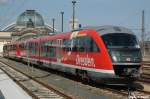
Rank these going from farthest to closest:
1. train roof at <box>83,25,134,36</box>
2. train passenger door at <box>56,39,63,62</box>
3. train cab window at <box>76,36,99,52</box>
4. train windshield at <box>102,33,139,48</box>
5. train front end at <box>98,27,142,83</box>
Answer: train passenger door at <box>56,39,63,62</box>, train cab window at <box>76,36,99,52</box>, train roof at <box>83,25,134,36</box>, train windshield at <box>102,33,139,48</box>, train front end at <box>98,27,142,83</box>

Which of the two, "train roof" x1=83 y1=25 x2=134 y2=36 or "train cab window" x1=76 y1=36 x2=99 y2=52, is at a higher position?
"train roof" x1=83 y1=25 x2=134 y2=36

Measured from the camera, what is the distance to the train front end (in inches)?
813

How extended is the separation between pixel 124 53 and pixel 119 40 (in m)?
1.01

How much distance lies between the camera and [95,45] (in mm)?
22047

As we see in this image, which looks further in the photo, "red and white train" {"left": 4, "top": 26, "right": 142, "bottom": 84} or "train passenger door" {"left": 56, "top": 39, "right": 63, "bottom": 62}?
"train passenger door" {"left": 56, "top": 39, "right": 63, "bottom": 62}

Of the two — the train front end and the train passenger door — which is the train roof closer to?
the train front end

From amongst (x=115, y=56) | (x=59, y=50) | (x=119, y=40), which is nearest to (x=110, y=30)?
(x=119, y=40)

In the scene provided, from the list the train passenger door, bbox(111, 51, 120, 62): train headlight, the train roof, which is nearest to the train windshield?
the train roof

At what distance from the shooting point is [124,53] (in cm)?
2091

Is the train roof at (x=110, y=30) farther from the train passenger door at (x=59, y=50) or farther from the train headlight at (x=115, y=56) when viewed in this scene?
the train passenger door at (x=59, y=50)

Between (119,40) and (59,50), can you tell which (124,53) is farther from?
(59,50)

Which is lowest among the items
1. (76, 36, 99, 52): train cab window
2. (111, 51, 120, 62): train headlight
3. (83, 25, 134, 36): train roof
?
(111, 51, 120, 62): train headlight

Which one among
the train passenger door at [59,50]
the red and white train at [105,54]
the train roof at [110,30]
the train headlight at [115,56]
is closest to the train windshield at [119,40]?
the red and white train at [105,54]

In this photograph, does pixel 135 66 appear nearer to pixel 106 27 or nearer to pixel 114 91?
pixel 114 91
